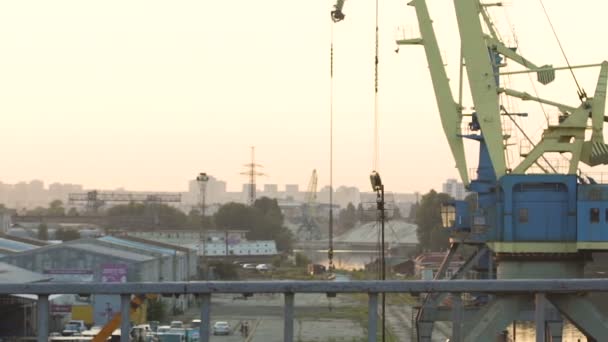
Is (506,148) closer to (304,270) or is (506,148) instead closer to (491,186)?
(491,186)

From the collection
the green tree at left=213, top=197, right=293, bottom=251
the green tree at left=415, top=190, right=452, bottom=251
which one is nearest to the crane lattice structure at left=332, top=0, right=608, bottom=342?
the green tree at left=415, top=190, right=452, bottom=251

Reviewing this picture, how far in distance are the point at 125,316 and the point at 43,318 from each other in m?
0.48

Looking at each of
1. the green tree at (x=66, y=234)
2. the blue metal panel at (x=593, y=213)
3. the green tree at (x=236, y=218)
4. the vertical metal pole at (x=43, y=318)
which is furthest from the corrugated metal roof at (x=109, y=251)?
the green tree at (x=236, y=218)

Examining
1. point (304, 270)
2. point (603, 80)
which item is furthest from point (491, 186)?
point (304, 270)

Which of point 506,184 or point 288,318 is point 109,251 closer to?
point 506,184

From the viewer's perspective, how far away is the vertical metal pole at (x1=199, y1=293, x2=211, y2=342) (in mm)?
6172

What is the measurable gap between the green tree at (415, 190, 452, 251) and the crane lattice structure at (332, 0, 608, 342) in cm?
6221

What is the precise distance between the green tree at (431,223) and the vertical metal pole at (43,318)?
8668 cm

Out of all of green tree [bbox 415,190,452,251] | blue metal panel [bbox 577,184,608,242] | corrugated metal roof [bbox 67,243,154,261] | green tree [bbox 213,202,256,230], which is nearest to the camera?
blue metal panel [bbox 577,184,608,242]

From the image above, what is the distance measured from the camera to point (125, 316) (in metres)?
6.17

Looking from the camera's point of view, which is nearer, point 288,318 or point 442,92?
point 288,318

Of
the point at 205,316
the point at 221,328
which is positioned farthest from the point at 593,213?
the point at 205,316

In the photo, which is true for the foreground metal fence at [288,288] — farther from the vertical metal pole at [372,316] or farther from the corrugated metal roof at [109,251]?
the corrugated metal roof at [109,251]

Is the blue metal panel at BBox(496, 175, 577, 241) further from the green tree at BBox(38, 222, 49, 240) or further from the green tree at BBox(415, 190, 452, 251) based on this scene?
the green tree at BBox(38, 222, 49, 240)
